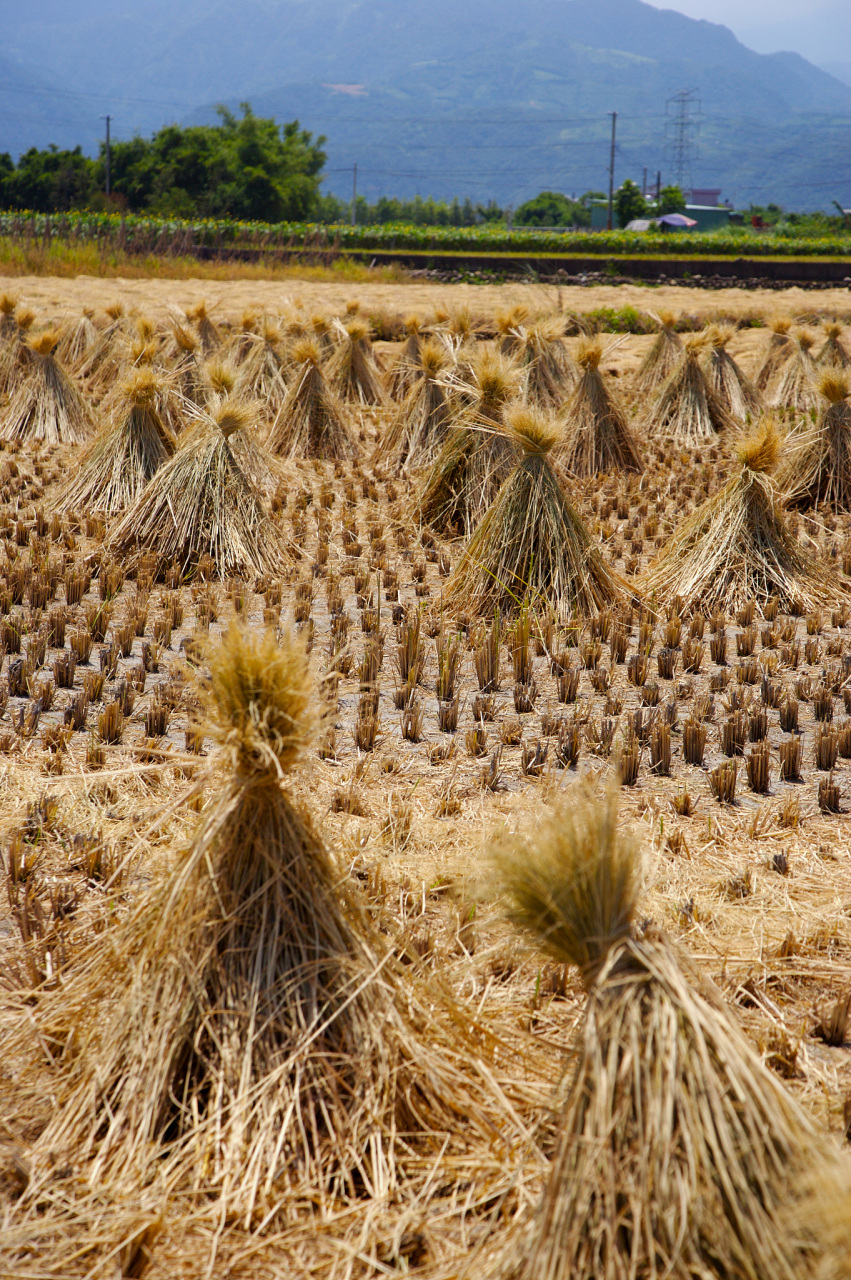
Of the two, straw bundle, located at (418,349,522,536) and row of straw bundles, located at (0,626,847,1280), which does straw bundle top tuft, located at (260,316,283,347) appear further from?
row of straw bundles, located at (0,626,847,1280)

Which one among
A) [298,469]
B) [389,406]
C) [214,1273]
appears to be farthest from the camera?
[389,406]

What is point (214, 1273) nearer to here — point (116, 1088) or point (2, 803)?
point (116, 1088)

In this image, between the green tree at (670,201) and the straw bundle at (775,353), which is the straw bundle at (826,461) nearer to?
the straw bundle at (775,353)

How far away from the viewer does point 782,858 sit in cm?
298

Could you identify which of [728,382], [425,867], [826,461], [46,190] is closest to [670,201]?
[46,190]

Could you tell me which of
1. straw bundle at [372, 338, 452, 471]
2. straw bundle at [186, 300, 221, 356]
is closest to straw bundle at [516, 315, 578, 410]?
straw bundle at [372, 338, 452, 471]

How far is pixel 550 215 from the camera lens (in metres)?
90.2

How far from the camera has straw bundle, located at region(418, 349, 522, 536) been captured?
6.10 meters

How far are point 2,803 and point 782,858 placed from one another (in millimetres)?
2368

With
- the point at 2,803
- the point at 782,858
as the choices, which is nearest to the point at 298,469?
the point at 2,803

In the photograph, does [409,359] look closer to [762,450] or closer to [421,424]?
[421,424]

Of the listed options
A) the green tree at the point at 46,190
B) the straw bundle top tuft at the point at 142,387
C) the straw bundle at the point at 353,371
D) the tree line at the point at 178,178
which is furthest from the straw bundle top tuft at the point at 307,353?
the green tree at the point at 46,190

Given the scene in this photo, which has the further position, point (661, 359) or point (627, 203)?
point (627, 203)

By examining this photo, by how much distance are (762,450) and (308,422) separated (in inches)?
173
